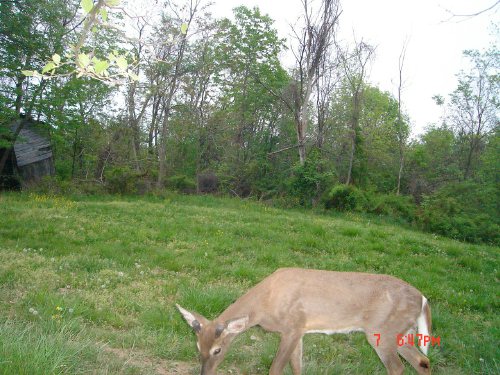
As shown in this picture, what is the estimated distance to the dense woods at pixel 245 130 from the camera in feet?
63.6

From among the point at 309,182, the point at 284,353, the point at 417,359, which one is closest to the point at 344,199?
the point at 309,182

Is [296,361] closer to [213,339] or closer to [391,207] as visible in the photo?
[213,339]

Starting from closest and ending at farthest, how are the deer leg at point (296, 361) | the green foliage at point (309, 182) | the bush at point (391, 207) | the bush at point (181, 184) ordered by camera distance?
the deer leg at point (296, 361), the bush at point (391, 207), the green foliage at point (309, 182), the bush at point (181, 184)

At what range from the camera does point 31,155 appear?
910 inches

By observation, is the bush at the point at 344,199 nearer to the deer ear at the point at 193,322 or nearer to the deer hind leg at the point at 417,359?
the deer hind leg at the point at 417,359

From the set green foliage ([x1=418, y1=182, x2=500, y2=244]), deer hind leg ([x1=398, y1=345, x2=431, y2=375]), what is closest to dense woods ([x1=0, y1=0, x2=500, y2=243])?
green foliage ([x1=418, y1=182, x2=500, y2=244])

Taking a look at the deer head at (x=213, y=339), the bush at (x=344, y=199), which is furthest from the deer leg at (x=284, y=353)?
the bush at (x=344, y=199)

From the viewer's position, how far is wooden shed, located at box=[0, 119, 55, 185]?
21562 millimetres

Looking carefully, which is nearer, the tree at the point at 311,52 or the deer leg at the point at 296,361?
the deer leg at the point at 296,361

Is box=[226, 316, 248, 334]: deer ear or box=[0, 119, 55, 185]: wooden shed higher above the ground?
box=[0, 119, 55, 185]: wooden shed

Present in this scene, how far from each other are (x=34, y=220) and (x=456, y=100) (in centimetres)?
3355

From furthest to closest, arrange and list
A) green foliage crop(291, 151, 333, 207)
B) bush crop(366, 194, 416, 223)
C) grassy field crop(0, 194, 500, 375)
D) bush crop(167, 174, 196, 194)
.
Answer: bush crop(167, 174, 196, 194) → green foliage crop(291, 151, 333, 207) → bush crop(366, 194, 416, 223) → grassy field crop(0, 194, 500, 375)

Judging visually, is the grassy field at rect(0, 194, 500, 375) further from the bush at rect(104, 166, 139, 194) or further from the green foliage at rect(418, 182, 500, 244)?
the bush at rect(104, 166, 139, 194)

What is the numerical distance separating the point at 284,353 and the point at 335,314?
0.72 metres
